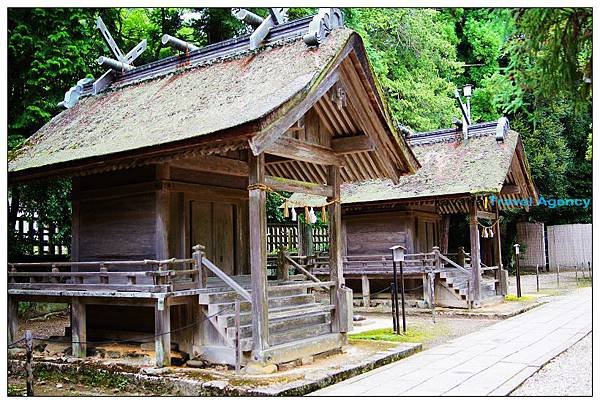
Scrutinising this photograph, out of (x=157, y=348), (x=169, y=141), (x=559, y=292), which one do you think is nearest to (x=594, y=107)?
(x=169, y=141)

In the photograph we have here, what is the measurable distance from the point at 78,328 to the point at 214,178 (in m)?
3.88

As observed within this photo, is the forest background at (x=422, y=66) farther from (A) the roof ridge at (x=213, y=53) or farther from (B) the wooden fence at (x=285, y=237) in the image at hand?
(A) the roof ridge at (x=213, y=53)

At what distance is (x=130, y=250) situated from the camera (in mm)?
11984

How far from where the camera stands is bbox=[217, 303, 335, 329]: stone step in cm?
1020

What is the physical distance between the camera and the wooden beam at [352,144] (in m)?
12.0

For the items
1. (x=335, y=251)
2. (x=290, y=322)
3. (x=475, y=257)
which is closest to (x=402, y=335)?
(x=335, y=251)

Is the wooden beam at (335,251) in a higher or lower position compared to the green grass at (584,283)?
higher

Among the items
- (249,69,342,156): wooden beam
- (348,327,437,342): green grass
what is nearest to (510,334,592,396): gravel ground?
(348,327,437,342): green grass

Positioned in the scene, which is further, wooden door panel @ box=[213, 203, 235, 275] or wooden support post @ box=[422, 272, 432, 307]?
wooden support post @ box=[422, 272, 432, 307]

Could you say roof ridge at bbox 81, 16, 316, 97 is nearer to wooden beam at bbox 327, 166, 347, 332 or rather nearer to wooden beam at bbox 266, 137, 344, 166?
wooden beam at bbox 266, 137, 344, 166

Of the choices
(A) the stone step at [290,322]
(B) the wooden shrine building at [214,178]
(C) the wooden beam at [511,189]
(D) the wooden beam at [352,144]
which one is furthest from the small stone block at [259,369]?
(C) the wooden beam at [511,189]

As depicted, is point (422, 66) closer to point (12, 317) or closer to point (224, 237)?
point (224, 237)

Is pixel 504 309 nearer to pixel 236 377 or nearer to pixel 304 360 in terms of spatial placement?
pixel 304 360

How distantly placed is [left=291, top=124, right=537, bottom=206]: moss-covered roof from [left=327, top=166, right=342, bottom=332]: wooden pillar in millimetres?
6446
